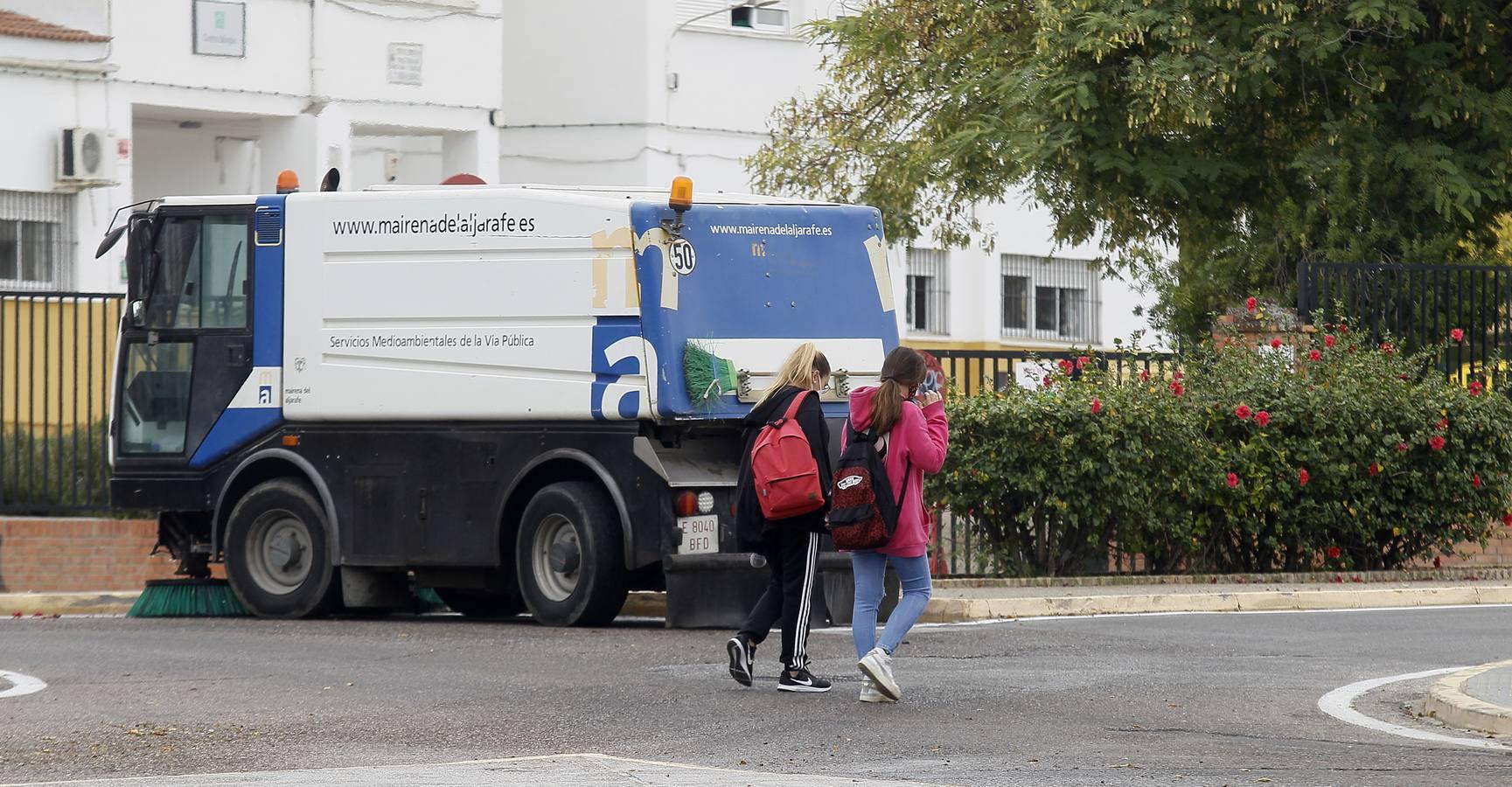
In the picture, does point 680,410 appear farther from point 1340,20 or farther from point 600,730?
point 1340,20

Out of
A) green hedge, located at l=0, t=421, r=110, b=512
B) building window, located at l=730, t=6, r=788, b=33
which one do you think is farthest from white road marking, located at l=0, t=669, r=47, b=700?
building window, located at l=730, t=6, r=788, b=33

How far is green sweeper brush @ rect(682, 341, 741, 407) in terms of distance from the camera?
14469 mm

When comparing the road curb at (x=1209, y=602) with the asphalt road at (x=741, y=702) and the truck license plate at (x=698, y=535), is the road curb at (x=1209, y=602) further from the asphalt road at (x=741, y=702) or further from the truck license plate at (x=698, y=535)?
the truck license plate at (x=698, y=535)

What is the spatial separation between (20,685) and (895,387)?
4331 millimetres

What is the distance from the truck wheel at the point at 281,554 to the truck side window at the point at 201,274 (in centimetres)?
116

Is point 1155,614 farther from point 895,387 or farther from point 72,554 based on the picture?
point 72,554

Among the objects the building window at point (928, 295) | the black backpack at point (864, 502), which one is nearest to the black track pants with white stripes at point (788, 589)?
the black backpack at point (864, 502)

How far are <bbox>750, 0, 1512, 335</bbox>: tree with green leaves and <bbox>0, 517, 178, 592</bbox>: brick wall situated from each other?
8338mm

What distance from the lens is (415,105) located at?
31078 millimetres

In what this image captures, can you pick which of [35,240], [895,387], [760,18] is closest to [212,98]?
[35,240]

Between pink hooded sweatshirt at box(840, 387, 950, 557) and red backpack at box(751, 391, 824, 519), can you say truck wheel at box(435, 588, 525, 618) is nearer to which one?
red backpack at box(751, 391, 824, 519)

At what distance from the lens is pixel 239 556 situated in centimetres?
1597

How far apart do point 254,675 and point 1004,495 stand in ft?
22.8

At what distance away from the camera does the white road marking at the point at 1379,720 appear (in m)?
9.60
